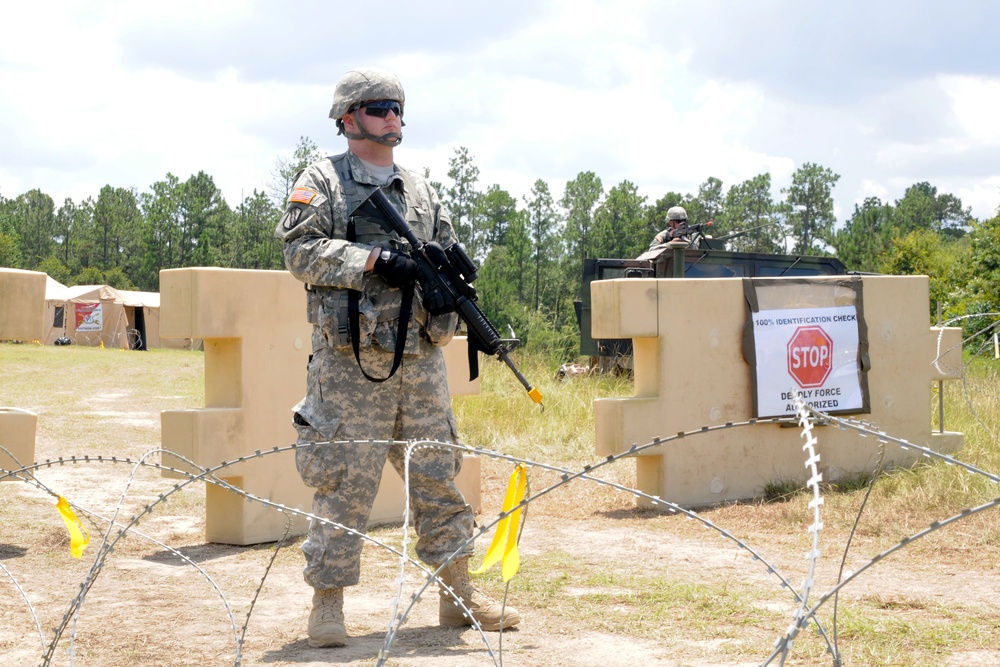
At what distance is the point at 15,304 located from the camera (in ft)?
16.2

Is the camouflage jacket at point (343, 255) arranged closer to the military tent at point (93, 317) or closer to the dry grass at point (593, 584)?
the dry grass at point (593, 584)

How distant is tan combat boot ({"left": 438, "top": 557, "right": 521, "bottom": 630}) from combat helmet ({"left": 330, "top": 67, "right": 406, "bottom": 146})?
4.38ft

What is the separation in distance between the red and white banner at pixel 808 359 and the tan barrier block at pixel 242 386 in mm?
2337

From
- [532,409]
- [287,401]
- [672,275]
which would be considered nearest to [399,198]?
[287,401]

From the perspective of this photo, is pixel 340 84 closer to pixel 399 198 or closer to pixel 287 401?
pixel 399 198

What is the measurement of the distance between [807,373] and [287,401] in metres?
3.08

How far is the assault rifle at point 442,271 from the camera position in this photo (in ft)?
11.0

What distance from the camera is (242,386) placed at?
504cm

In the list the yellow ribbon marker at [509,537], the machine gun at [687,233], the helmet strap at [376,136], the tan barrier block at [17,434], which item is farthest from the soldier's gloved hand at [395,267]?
the machine gun at [687,233]

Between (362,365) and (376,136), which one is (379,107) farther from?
(362,365)

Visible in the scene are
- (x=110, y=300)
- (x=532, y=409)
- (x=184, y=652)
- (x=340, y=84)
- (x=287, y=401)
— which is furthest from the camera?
(x=110, y=300)

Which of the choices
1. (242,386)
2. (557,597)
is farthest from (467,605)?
(242,386)

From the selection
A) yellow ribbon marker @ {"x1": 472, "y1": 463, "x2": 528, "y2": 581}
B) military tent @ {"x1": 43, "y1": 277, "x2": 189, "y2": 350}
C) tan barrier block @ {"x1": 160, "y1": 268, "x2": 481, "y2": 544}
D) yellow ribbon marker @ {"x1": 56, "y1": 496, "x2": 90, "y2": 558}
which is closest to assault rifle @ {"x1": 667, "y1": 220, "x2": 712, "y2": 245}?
tan barrier block @ {"x1": 160, "y1": 268, "x2": 481, "y2": 544}

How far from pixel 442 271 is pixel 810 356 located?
3.72 meters
